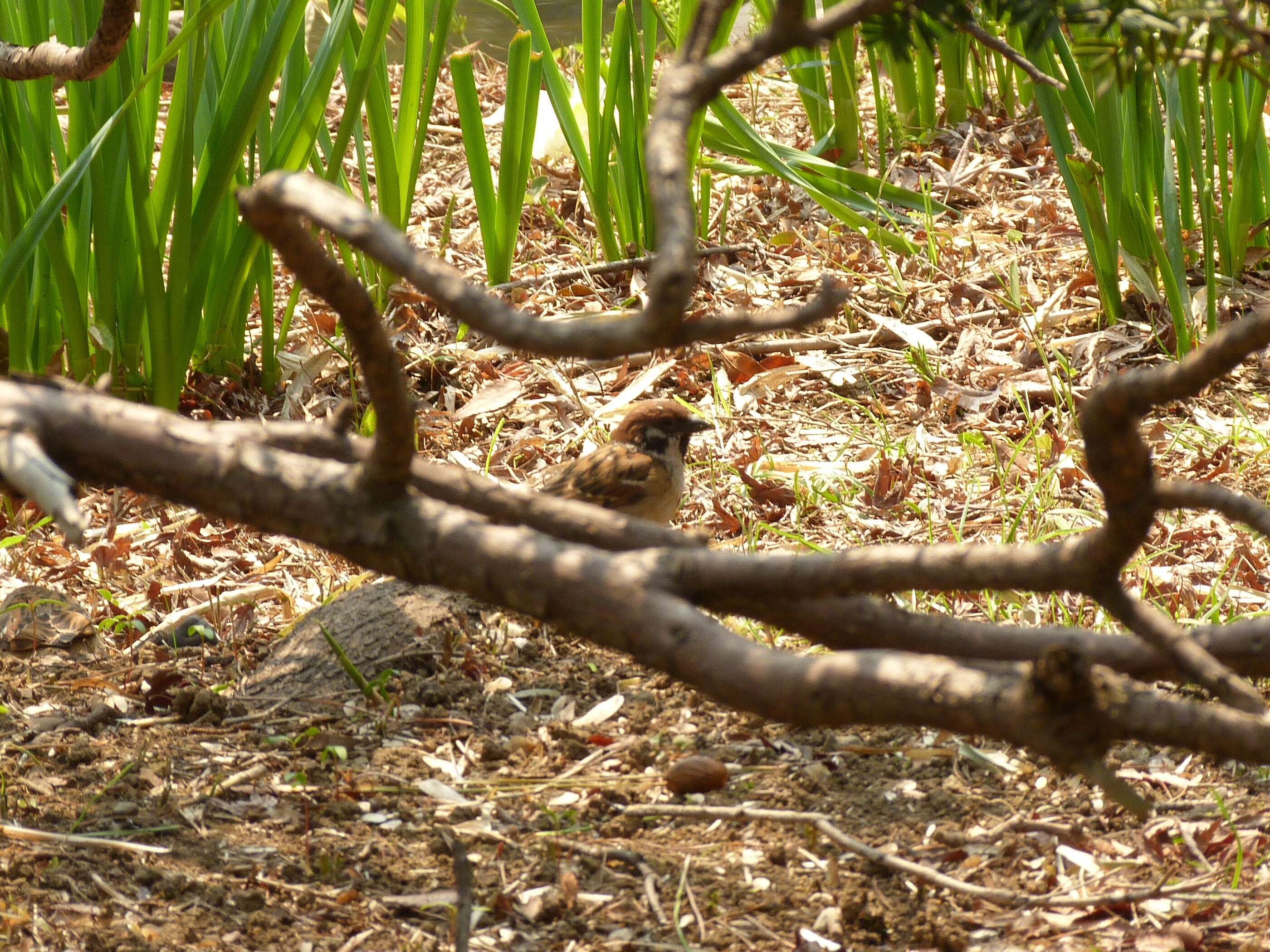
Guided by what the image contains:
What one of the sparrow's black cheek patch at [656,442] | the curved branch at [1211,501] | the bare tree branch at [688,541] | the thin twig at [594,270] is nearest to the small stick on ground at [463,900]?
the bare tree branch at [688,541]

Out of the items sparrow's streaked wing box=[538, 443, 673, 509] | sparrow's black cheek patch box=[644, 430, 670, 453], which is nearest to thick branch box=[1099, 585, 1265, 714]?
sparrow's streaked wing box=[538, 443, 673, 509]

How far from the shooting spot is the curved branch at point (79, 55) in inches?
90.9

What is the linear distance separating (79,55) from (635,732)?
5.90 feet

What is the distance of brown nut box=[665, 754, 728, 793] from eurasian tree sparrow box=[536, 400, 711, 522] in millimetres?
1162

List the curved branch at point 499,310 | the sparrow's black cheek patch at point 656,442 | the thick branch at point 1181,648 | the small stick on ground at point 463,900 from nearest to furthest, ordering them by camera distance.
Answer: the curved branch at point 499,310 < the thick branch at point 1181,648 < the small stick on ground at point 463,900 < the sparrow's black cheek patch at point 656,442

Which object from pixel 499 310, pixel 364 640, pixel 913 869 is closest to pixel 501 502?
pixel 499 310

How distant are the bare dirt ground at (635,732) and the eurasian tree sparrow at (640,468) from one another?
27 cm

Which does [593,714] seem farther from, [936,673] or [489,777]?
[936,673]

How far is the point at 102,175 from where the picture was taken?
142 inches

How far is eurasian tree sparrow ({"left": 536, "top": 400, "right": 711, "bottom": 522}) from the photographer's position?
370 cm

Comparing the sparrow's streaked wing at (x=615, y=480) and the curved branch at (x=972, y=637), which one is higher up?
the curved branch at (x=972, y=637)

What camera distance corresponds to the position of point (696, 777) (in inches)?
103

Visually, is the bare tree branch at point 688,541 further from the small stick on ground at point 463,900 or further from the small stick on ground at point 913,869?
the small stick on ground at point 913,869

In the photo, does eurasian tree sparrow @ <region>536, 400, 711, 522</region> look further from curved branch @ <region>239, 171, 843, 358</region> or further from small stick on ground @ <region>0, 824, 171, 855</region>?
curved branch @ <region>239, 171, 843, 358</region>
